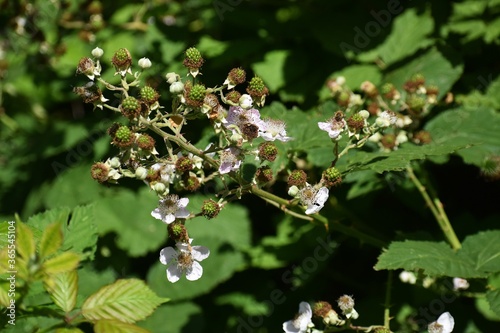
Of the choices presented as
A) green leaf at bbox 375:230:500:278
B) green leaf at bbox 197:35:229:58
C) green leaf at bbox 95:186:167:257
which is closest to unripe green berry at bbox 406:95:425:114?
green leaf at bbox 375:230:500:278

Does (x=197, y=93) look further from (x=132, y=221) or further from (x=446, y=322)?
(x=132, y=221)

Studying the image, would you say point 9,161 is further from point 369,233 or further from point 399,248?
point 399,248

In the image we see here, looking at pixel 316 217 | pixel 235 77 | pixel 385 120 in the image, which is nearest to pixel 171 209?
pixel 235 77

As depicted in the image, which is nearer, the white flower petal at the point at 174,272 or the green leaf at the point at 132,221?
the white flower petal at the point at 174,272

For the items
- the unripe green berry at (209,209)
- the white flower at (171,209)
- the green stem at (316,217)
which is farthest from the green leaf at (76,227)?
the green stem at (316,217)

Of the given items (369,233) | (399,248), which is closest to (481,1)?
(369,233)

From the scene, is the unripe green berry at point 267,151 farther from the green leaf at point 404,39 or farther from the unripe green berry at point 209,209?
the green leaf at point 404,39

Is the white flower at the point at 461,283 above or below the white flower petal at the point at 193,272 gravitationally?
below
